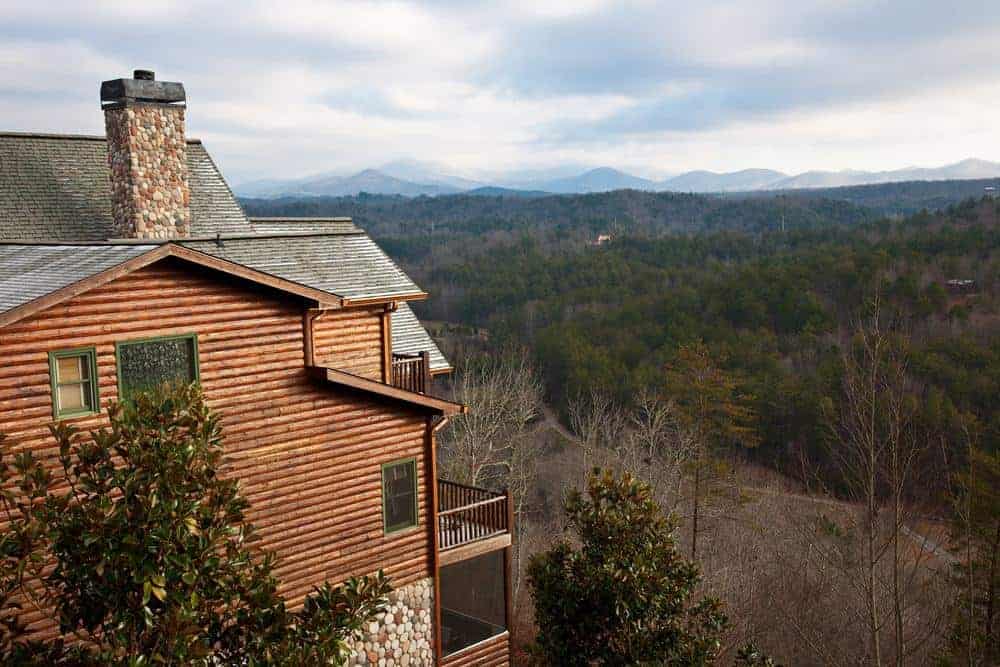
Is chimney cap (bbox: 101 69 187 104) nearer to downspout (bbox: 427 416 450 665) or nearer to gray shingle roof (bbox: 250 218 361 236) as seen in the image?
gray shingle roof (bbox: 250 218 361 236)

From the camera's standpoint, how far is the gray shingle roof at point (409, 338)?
1592 centimetres

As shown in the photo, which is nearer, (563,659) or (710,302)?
(563,659)

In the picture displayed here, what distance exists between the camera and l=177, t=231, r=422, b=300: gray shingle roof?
12883 millimetres

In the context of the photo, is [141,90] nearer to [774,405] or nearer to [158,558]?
[158,558]

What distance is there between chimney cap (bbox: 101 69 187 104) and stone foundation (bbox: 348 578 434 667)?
8.55 meters

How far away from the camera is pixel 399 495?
13289 millimetres

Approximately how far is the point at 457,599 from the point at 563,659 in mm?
13733

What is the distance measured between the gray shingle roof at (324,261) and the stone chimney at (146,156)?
76.0 inches

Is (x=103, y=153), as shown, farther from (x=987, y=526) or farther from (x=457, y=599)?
(x=987, y=526)

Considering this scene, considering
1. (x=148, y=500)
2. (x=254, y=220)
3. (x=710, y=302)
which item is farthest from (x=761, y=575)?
(x=710, y=302)

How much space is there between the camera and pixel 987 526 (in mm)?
20938

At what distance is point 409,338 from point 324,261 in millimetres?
2929

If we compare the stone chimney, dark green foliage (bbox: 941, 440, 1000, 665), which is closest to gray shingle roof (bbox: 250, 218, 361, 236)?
the stone chimney

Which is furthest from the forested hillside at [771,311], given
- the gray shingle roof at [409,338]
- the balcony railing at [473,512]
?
the balcony railing at [473,512]
